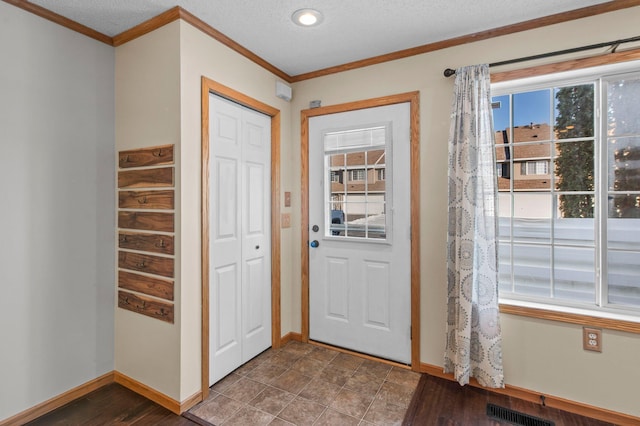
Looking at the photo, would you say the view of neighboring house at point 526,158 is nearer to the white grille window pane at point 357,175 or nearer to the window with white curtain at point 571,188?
the window with white curtain at point 571,188

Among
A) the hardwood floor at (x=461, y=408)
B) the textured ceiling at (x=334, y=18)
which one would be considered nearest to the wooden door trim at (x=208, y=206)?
the textured ceiling at (x=334, y=18)

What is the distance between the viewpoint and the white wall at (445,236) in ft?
6.27

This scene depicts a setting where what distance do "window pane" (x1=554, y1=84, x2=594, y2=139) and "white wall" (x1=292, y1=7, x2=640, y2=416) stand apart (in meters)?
0.29

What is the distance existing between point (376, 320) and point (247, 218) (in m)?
1.39

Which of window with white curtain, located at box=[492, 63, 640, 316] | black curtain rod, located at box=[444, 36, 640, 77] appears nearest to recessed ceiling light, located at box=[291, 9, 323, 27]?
black curtain rod, located at box=[444, 36, 640, 77]

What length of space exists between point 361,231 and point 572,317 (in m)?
1.54

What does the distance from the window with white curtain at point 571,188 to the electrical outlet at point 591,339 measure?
0.17m

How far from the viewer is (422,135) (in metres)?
2.47

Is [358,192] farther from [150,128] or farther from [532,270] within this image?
[150,128]

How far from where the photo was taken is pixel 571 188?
2.13m

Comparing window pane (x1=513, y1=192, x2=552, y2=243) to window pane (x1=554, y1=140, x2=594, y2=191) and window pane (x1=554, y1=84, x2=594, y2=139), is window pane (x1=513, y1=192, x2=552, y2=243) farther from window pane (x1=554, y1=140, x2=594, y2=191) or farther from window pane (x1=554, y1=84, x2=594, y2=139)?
window pane (x1=554, y1=84, x2=594, y2=139)

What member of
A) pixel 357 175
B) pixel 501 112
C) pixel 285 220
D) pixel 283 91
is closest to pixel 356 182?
pixel 357 175

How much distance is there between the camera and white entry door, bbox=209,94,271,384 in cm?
232

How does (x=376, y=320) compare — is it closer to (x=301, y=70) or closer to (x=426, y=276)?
(x=426, y=276)
